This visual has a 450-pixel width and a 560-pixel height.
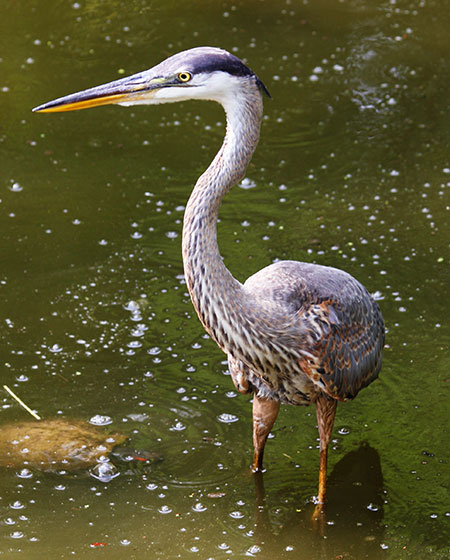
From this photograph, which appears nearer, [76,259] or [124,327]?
[124,327]

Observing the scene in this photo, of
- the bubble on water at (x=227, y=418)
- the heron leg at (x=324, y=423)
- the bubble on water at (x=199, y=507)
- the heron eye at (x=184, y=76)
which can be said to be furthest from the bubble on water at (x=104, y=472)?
the heron eye at (x=184, y=76)

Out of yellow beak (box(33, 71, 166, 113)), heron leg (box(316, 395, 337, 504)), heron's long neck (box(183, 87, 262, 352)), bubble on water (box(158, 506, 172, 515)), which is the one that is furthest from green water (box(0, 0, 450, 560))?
yellow beak (box(33, 71, 166, 113))

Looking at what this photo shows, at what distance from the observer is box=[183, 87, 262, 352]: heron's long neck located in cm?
345

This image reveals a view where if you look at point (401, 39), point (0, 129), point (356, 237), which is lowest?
point (356, 237)

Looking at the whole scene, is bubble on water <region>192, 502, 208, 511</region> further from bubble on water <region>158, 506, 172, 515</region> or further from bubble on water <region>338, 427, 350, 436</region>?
bubble on water <region>338, 427, 350, 436</region>

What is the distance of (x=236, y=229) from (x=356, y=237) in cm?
82

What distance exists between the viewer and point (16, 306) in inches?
215

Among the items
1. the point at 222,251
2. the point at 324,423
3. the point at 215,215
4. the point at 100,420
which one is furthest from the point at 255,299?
the point at 222,251

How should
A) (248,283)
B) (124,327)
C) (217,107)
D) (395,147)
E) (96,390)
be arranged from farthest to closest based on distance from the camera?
(217,107), (395,147), (124,327), (96,390), (248,283)

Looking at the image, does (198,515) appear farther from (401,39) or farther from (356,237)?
(401,39)

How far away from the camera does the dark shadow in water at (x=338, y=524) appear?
392 centimetres

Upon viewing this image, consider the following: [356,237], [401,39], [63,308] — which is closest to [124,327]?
[63,308]

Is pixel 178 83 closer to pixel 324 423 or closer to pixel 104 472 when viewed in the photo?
pixel 324 423

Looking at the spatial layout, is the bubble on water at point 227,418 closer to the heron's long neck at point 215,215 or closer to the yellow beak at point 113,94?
the heron's long neck at point 215,215
